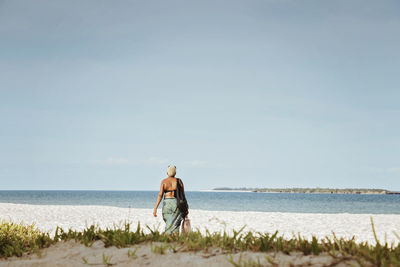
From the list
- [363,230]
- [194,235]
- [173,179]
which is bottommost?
[363,230]

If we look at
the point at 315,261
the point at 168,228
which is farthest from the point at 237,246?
the point at 168,228

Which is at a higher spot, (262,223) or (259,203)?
(262,223)

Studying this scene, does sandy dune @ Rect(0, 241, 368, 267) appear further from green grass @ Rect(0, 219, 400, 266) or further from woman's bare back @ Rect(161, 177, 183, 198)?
woman's bare back @ Rect(161, 177, 183, 198)

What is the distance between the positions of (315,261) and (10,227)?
8.02 m

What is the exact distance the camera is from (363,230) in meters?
16.4

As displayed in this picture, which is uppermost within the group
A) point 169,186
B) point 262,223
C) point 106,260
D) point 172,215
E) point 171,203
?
point 169,186

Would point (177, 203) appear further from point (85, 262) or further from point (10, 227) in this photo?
point (10, 227)

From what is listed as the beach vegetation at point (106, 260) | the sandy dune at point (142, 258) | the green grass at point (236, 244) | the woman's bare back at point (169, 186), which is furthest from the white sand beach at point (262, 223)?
the beach vegetation at point (106, 260)

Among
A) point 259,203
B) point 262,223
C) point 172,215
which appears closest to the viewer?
point 172,215

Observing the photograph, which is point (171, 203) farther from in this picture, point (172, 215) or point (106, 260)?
point (106, 260)

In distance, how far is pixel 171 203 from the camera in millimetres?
8773

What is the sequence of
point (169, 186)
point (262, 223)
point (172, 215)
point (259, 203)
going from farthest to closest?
point (259, 203) → point (262, 223) → point (169, 186) → point (172, 215)

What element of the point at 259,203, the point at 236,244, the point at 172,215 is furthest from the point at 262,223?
the point at 259,203

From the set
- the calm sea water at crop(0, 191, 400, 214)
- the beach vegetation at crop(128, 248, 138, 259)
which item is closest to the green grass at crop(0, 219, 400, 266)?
the beach vegetation at crop(128, 248, 138, 259)
